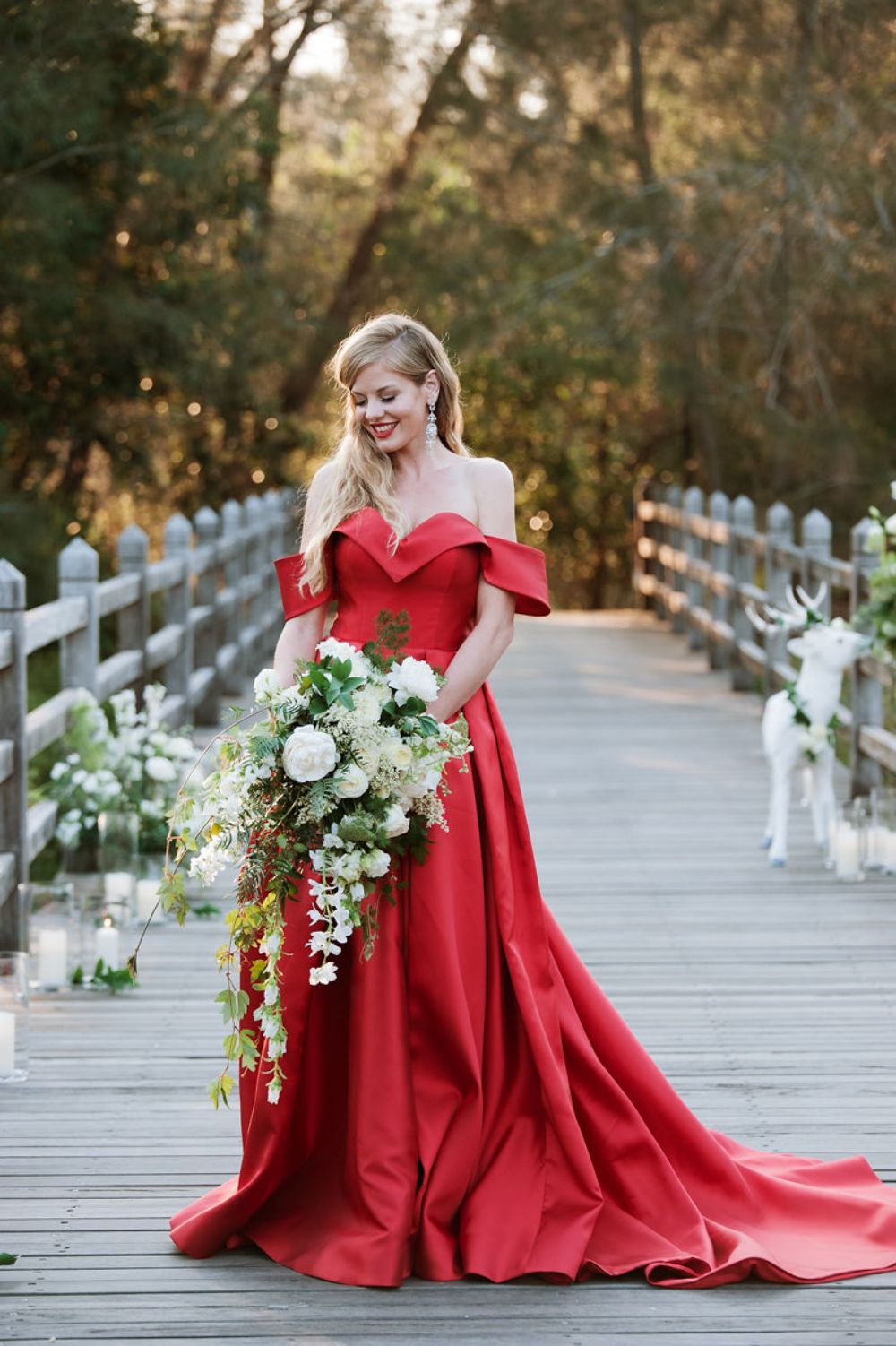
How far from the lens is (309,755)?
341cm

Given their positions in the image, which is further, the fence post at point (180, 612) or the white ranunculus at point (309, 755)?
the fence post at point (180, 612)

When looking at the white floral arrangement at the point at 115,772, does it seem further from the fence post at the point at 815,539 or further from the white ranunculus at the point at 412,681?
the fence post at the point at 815,539

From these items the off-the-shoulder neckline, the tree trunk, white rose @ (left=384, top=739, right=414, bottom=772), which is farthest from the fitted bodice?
the tree trunk

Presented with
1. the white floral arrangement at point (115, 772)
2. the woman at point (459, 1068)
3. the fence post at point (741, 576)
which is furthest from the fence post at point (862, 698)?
the woman at point (459, 1068)

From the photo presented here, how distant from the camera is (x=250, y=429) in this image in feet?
58.2

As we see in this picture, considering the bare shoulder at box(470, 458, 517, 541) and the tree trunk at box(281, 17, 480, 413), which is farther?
the tree trunk at box(281, 17, 480, 413)

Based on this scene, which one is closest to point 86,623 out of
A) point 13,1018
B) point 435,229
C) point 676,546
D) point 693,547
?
point 13,1018

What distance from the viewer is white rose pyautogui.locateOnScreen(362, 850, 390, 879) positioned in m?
3.52

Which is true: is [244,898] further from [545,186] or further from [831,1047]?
[545,186]

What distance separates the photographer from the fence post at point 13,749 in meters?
5.85

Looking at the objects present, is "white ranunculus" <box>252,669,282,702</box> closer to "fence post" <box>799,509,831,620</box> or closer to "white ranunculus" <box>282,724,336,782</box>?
"white ranunculus" <box>282,724,336,782</box>

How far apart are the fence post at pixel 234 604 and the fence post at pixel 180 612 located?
2016mm

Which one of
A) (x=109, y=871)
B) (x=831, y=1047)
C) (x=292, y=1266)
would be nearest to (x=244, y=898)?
(x=292, y=1266)

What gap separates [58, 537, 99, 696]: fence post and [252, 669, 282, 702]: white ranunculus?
3559 mm
